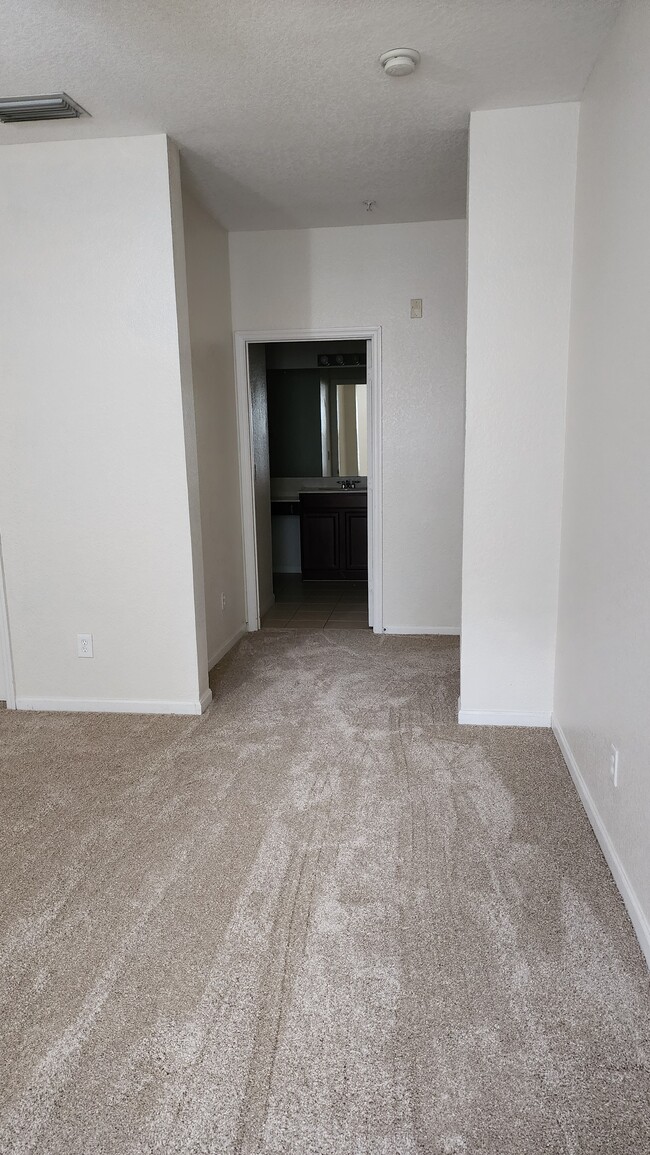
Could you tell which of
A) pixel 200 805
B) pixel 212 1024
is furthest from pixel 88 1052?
pixel 200 805

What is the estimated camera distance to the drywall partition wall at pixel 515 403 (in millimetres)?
2934

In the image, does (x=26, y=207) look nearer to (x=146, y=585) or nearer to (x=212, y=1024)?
(x=146, y=585)

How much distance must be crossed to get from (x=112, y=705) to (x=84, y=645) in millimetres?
328

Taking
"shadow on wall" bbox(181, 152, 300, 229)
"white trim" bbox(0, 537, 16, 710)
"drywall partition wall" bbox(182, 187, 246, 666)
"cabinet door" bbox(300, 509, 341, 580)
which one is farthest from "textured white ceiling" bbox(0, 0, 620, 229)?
"cabinet door" bbox(300, 509, 341, 580)

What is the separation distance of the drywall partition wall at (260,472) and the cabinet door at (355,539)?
1080mm

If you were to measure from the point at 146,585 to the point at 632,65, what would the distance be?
269cm

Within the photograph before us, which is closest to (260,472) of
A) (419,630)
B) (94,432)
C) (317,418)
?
(419,630)

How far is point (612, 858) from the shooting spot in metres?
2.14

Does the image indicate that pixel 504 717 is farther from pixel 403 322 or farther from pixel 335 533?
pixel 335 533

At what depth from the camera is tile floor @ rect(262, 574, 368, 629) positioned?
5277 millimetres

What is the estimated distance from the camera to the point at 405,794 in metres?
2.68

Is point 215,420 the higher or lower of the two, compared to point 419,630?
higher

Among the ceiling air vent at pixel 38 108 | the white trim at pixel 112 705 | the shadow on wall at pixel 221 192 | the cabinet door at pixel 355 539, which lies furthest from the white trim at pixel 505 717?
the cabinet door at pixel 355 539

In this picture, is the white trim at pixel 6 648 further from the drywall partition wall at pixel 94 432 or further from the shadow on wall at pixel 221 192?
the shadow on wall at pixel 221 192
